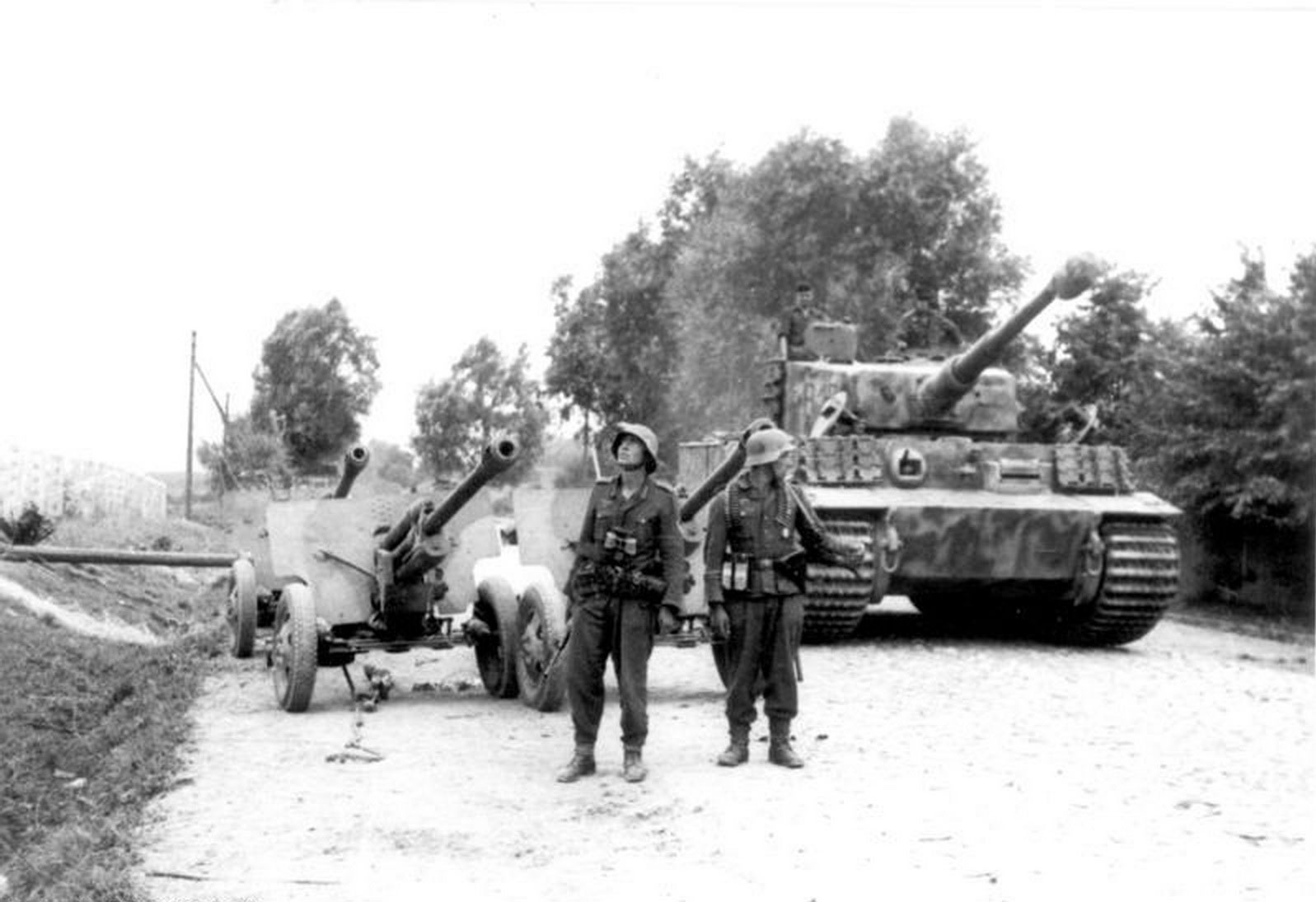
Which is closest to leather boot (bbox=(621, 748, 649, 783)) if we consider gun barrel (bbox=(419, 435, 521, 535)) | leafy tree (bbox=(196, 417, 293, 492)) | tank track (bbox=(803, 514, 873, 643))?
gun barrel (bbox=(419, 435, 521, 535))

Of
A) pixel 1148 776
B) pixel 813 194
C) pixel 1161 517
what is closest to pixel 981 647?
pixel 1161 517

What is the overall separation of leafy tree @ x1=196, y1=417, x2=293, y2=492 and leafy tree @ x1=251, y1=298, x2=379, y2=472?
1.81 ft

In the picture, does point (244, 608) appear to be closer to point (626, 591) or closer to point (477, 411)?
point (626, 591)

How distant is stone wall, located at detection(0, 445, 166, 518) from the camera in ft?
64.1

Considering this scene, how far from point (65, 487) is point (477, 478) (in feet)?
50.1

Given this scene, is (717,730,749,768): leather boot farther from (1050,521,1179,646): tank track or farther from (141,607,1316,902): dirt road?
(1050,521,1179,646): tank track

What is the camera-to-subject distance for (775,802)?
6473 millimetres

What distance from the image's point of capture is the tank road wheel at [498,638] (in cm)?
955

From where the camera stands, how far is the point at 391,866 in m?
5.53

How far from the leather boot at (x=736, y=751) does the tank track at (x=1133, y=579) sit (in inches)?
235

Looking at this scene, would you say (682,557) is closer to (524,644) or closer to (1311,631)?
(524,644)

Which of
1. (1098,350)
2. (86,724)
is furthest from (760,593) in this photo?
(1098,350)

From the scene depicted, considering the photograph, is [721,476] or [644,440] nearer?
[644,440]

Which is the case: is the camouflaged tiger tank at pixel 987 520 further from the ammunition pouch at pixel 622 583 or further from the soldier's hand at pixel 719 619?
the ammunition pouch at pixel 622 583
